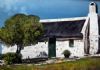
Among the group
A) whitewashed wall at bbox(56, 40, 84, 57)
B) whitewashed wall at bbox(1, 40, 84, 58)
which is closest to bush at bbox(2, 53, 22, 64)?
whitewashed wall at bbox(1, 40, 84, 58)

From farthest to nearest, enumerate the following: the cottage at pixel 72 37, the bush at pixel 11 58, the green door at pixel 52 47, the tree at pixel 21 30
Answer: the green door at pixel 52 47 → the cottage at pixel 72 37 → the tree at pixel 21 30 → the bush at pixel 11 58

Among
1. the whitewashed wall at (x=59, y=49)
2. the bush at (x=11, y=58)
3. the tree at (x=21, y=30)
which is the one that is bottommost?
the bush at (x=11, y=58)

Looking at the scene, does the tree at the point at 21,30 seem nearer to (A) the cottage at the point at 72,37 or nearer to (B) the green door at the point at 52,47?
(A) the cottage at the point at 72,37

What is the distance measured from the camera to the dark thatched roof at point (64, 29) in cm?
4239

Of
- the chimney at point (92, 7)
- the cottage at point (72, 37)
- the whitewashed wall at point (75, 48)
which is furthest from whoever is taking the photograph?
the chimney at point (92, 7)

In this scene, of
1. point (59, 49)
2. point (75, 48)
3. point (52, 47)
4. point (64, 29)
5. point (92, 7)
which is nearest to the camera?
point (75, 48)

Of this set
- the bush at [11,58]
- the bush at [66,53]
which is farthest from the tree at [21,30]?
the bush at [66,53]

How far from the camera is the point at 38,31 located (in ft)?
114

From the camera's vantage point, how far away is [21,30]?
34.2 meters

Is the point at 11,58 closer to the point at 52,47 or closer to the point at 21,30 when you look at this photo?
the point at 21,30

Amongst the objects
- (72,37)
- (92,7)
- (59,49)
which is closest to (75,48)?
(72,37)

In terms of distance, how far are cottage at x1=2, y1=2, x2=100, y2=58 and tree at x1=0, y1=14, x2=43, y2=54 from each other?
290 inches

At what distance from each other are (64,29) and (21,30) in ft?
33.9

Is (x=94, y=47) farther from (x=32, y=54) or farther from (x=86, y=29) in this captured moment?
(x=32, y=54)
